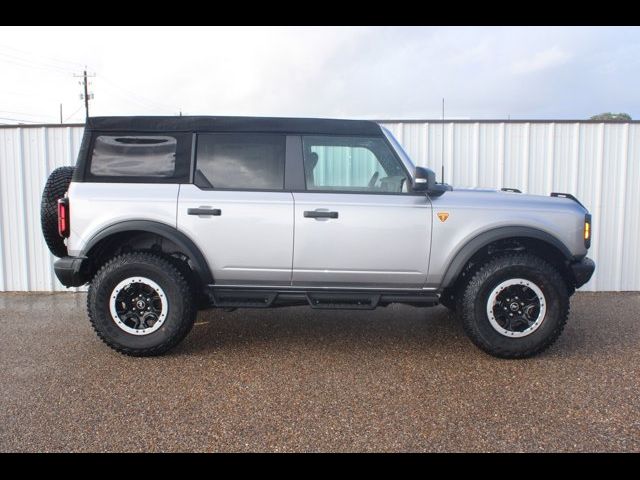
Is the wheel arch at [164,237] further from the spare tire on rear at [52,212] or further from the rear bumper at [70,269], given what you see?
the spare tire on rear at [52,212]

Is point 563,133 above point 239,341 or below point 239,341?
above

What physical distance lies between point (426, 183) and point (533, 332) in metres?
1.55

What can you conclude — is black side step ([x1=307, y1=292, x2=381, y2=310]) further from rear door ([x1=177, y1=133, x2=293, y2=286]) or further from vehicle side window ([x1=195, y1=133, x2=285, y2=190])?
vehicle side window ([x1=195, y1=133, x2=285, y2=190])

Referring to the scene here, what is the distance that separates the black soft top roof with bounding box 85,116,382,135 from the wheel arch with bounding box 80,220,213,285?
2.79ft

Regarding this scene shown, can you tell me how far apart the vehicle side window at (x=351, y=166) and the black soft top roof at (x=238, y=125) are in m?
0.08

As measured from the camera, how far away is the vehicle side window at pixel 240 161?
4195 mm

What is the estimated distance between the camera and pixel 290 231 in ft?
13.3

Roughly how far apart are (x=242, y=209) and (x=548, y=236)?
2.61 m

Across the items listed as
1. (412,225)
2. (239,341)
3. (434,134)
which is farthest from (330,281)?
(434,134)

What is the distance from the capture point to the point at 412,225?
13.4 ft

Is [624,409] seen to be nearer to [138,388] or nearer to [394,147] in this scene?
[394,147]

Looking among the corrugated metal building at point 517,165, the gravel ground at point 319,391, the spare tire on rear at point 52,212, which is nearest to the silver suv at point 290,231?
the spare tire on rear at point 52,212

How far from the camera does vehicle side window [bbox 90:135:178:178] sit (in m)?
4.22

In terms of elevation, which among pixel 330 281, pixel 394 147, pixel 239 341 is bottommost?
pixel 239 341
